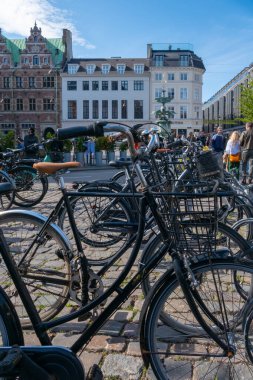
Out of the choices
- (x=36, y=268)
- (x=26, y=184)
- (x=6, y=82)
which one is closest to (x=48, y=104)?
(x=6, y=82)

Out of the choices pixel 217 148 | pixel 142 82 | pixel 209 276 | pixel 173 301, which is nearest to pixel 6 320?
pixel 173 301

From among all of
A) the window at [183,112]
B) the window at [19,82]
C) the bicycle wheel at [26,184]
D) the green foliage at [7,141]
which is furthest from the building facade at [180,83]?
the bicycle wheel at [26,184]

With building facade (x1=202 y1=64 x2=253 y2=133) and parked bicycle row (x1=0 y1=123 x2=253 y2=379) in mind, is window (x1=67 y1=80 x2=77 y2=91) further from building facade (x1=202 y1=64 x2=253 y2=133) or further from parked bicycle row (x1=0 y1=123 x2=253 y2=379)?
parked bicycle row (x1=0 y1=123 x2=253 y2=379)

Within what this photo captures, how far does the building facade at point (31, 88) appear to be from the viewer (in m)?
61.2

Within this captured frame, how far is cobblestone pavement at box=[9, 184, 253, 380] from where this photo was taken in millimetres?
2451

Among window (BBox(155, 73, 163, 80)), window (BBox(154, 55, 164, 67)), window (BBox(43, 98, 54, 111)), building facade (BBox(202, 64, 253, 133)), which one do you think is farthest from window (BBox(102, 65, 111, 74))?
building facade (BBox(202, 64, 253, 133))

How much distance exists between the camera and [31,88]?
61.2 meters

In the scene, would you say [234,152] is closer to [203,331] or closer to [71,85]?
[203,331]

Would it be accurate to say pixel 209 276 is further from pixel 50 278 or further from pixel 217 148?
pixel 217 148

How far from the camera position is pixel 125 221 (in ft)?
11.4

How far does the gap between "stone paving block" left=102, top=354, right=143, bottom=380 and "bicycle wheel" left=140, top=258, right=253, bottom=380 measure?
0.21m

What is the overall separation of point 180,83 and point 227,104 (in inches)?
1156

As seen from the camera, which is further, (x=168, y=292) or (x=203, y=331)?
(x=203, y=331)

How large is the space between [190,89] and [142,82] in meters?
7.53
